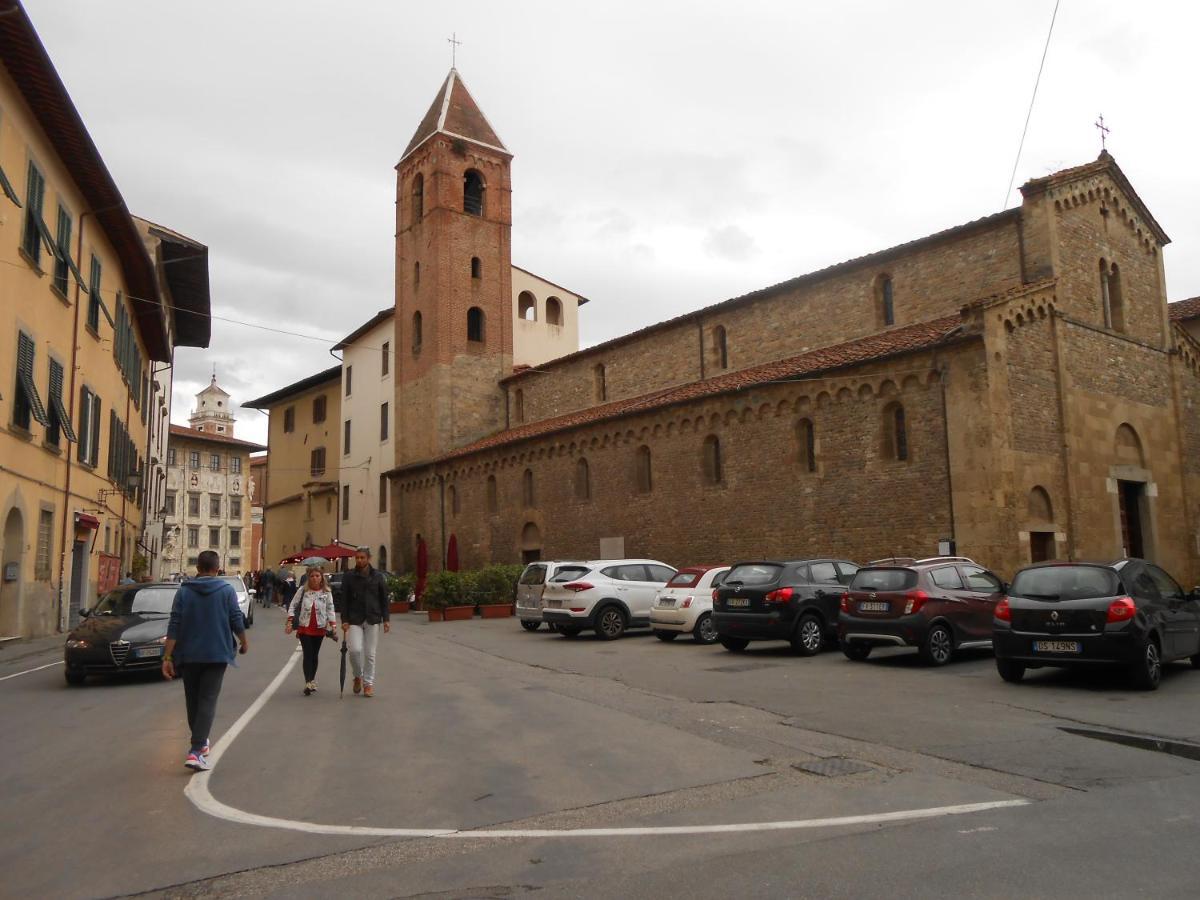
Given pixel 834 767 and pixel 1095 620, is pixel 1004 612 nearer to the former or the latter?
pixel 1095 620

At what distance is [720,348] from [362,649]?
21243 millimetres

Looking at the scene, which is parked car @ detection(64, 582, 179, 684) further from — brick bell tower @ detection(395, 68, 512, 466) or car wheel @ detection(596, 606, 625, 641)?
brick bell tower @ detection(395, 68, 512, 466)

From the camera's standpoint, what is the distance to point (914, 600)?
1339 centimetres

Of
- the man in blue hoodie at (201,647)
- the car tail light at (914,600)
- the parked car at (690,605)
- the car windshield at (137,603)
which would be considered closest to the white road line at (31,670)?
the car windshield at (137,603)

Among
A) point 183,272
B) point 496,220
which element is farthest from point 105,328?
point 496,220

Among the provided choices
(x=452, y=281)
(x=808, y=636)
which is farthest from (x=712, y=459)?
(x=452, y=281)

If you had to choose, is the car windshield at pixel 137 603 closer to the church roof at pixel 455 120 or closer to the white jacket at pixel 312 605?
the white jacket at pixel 312 605

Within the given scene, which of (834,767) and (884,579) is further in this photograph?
(884,579)

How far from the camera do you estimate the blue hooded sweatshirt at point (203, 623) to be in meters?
7.21

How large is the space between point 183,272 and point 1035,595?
33305 millimetres

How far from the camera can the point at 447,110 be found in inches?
1690

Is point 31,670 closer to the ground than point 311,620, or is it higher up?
closer to the ground

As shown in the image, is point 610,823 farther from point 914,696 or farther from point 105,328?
point 105,328

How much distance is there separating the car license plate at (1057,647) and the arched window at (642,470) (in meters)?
18.7
